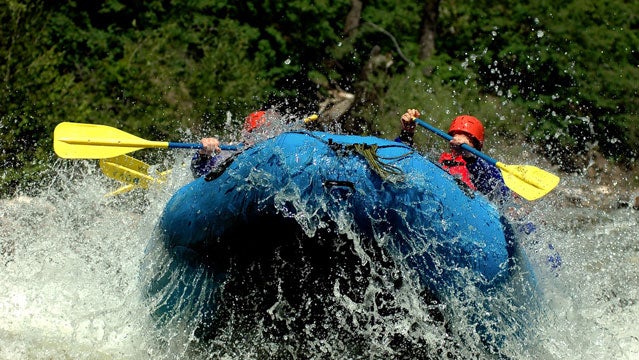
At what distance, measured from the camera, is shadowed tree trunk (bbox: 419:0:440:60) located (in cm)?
1069

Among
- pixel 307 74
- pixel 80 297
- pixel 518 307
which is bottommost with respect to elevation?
pixel 307 74

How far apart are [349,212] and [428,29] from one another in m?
7.72

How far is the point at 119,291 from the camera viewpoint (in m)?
4.52

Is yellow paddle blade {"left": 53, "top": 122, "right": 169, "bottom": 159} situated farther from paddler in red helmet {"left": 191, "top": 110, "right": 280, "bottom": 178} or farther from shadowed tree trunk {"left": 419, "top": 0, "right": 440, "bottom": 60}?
shadowed tree trunk {"left": 419, "top": 0, "right": 440, "bottom": 60}

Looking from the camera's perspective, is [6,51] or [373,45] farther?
[373,45]

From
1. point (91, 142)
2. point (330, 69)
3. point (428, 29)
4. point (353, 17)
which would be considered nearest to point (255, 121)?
point (91, 142)

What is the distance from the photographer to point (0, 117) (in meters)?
7.15

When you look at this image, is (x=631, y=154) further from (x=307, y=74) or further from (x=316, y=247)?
(x=316, y=247)

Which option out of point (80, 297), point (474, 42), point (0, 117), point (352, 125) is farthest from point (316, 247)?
point (474, 42)

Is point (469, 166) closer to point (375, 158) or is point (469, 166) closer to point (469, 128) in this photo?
point (469, 128)

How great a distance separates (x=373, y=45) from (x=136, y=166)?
5.75 metres

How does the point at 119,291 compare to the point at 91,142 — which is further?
Answer: the point at 119,291

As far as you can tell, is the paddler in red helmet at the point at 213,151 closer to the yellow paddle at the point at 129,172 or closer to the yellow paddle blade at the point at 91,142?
the yellow paddle blade at the point at 91,142

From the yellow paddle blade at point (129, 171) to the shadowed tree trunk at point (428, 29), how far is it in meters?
6.08
